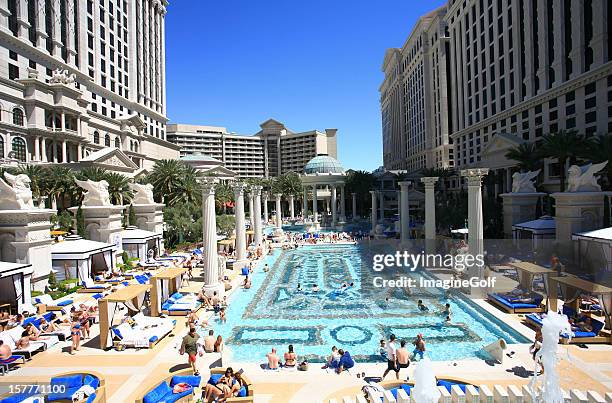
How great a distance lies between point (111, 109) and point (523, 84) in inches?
2731

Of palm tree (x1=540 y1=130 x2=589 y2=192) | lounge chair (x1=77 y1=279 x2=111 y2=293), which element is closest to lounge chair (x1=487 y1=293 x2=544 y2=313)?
palm tree (x1=540 y1=130 x2=589 y2=192)

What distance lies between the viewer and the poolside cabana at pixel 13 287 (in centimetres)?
1817

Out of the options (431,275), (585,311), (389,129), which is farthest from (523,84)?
(389,129)

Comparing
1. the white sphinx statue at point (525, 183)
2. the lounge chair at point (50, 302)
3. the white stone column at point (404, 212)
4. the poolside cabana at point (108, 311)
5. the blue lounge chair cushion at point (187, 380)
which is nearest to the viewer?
the blue lounge chair cushion at point (187, 380)

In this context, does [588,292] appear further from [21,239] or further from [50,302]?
[21,239]

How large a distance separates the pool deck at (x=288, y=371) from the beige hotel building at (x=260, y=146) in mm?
127058

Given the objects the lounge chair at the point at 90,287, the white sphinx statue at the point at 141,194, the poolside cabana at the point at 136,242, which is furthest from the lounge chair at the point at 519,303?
the white sphinx statue at the point at 141,194

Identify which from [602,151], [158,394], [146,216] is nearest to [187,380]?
[158,394]

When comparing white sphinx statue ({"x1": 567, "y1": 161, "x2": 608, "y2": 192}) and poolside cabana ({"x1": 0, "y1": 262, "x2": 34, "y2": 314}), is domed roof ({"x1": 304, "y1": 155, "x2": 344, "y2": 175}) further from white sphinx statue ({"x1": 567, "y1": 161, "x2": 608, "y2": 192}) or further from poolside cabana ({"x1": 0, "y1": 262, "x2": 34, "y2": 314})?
poolside cabana ({"x1": 0, "y1": 262, "x2": 34, "y2": 314})

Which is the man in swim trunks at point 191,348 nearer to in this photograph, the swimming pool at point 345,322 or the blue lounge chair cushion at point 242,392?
the swimming pool at point 345,322

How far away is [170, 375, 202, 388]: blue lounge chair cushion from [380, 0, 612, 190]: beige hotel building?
149ft

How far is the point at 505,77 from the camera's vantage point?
2207 inches

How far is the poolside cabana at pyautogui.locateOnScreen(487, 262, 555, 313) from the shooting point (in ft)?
56.3

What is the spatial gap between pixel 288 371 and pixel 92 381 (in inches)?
229
